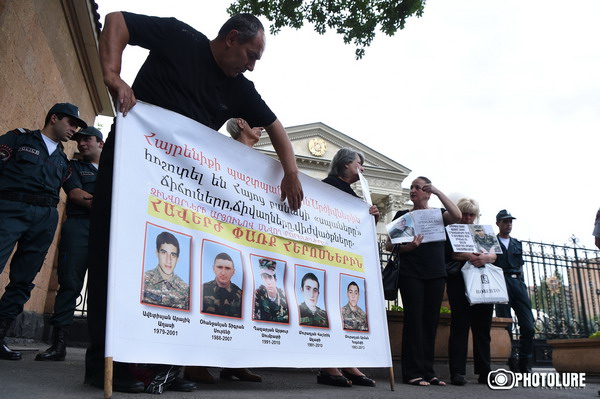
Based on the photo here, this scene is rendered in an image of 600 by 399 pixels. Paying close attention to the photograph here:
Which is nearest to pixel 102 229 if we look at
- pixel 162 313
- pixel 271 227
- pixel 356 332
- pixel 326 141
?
pixel 162 313

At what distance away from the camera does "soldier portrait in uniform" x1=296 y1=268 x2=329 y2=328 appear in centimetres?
302

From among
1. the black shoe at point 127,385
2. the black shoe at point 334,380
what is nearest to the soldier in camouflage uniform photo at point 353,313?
the black shoe at point 334,380

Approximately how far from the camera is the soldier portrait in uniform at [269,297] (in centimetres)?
273

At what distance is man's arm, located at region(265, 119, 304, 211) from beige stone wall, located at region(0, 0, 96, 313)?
10.2 feet

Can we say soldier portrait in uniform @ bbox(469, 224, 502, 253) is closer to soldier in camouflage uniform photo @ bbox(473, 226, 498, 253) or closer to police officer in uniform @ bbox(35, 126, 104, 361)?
soldier in camouflage uniform photo @ bbox(473, 226, 498, 253)

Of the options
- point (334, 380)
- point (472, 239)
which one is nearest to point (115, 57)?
point (334, 380)

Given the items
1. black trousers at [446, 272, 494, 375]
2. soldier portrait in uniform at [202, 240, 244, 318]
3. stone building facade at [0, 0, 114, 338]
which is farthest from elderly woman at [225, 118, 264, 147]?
black trousers at [446, 272, 494, 375]

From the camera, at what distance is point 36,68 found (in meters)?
5.54

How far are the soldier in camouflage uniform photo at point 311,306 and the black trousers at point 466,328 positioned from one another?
2.21 meters

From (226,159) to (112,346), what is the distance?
129 centimetres

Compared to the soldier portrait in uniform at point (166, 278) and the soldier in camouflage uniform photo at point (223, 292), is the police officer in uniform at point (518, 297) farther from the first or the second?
the soldier portrait in uniform at point (166, 278)

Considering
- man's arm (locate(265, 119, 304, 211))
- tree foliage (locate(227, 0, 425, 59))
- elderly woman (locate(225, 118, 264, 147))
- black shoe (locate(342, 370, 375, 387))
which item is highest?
tree foliage (locate(227, 0, 425, 59))

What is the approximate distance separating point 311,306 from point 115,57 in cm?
189

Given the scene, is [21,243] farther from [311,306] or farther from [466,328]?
[466,328]
